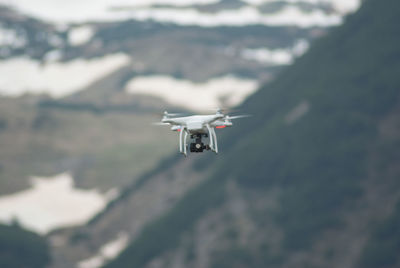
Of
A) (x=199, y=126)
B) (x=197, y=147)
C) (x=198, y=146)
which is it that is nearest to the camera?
(x=199, y=126)

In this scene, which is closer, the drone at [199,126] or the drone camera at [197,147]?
the drone at [199,126]

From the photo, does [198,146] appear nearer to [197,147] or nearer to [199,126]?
[197,147]

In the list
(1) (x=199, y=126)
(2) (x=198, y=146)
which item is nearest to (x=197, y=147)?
(2) (x=198, y=146)

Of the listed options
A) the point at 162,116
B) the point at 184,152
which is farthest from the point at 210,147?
the point at 162,116

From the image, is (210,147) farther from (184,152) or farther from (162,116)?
(162,116)

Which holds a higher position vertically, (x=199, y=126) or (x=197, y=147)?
(x=199, y=126)

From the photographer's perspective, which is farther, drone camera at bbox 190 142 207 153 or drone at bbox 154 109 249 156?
drone camera at bbox 190 142 207 153

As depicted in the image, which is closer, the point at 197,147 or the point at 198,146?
the point at 197,147

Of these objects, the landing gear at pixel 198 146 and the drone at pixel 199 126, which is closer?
the drone at pixel 199 126

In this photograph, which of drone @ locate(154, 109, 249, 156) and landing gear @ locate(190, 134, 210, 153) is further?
landing gear @ locate(190, 134, 210, 153)

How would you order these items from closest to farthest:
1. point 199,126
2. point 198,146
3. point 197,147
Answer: point 199,126, point 197,147, point 198,146

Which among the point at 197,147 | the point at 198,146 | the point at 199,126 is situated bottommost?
the point at 197,147
